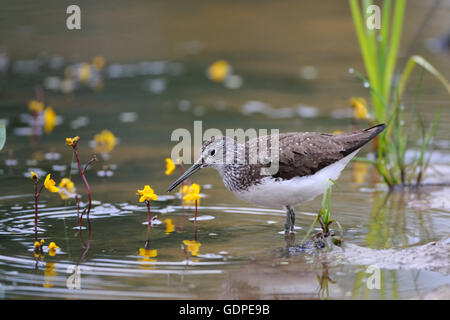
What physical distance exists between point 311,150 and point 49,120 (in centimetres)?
557

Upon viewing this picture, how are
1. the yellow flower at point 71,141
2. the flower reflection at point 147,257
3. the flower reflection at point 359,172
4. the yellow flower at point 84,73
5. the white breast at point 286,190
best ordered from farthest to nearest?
the yellow flower at point 84,73 < the flower reflection at point 359,172 < the white breast at point 286,190 < the yellow flower at point 71,141 < the flower reflection at point 147,257

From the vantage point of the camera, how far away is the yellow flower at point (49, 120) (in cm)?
1175

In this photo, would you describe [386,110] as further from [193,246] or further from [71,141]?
[71,141]

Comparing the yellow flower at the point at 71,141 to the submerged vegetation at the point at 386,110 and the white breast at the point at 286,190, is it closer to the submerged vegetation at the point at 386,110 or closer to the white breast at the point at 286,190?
the white breast at the point at 286,190

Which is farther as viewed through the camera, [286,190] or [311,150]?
[311,150]

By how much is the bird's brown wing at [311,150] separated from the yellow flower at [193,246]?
1.04 meters

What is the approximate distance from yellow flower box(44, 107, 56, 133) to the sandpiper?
14.9ft

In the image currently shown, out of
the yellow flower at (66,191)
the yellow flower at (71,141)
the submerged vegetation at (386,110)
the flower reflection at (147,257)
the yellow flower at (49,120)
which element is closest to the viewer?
the flower reflection at (147,257)

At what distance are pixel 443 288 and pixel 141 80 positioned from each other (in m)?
9.79

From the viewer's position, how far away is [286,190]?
7.46m

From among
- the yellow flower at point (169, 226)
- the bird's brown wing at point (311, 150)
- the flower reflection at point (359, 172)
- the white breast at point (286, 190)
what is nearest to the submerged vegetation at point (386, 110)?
the flower reflection at point (359, 172)

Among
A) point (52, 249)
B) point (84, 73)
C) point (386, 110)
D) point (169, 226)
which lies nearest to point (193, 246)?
point (169, 226)
